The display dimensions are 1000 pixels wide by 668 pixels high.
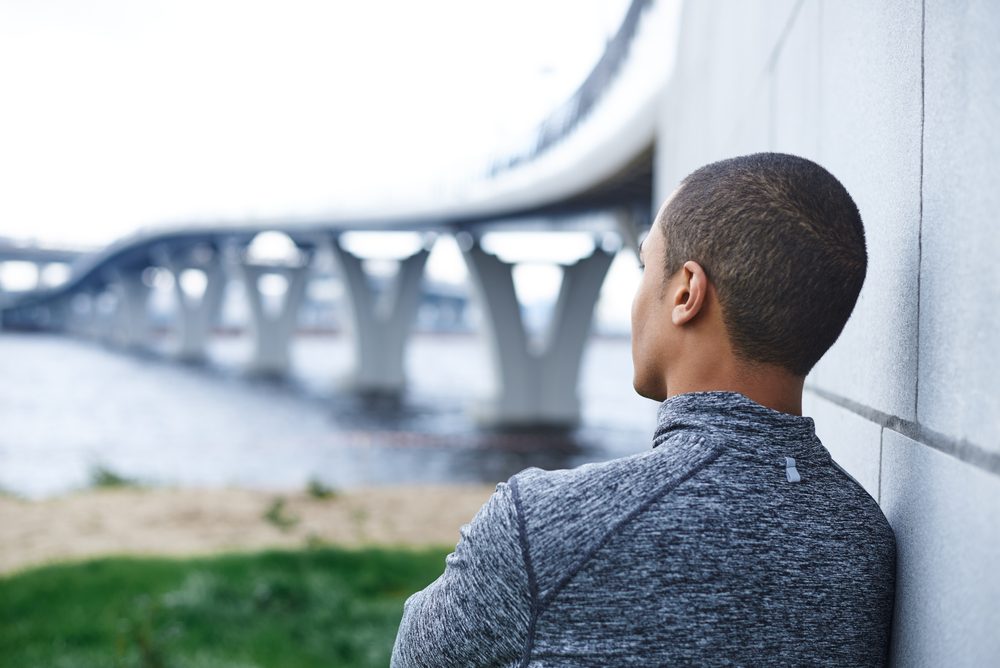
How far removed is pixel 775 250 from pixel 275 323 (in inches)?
2168

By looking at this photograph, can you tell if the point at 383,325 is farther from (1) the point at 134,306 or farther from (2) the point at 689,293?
(1) the point at 134,306

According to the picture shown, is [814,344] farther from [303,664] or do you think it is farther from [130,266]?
[130,266]

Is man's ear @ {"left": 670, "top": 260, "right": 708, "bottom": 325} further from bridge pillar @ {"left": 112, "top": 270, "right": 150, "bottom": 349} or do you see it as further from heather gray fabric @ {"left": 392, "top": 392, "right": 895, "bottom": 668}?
bridge pillar @ {"left": 112, "top": 270, "right": 150, "bottom": 349}

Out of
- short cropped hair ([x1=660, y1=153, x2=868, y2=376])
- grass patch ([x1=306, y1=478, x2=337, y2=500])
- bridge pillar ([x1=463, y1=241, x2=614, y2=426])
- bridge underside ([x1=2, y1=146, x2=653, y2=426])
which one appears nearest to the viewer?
short cropped hair ([x1=660, y1=153, x2=868, y2=376])

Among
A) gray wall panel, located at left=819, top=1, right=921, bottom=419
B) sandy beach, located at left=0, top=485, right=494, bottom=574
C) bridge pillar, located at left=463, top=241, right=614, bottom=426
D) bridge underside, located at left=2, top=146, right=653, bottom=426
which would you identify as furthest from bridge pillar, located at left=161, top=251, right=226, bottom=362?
gray wall panel, located at left=819, top=1, right=921, bottom=419

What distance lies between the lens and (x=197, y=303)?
67938mm

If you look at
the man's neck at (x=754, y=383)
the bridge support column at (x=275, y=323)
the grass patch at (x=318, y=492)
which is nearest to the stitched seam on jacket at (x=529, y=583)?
the man's neck at (x=754, y=383)

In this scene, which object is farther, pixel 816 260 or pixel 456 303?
pixel 456 303

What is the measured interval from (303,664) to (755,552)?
5.75 m

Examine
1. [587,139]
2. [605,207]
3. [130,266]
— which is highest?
[587,139]

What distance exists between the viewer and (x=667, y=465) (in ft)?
4.81

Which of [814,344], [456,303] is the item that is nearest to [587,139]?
[814,344]

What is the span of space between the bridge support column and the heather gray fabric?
5247 centimetres

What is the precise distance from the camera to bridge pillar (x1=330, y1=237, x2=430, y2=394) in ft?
145
